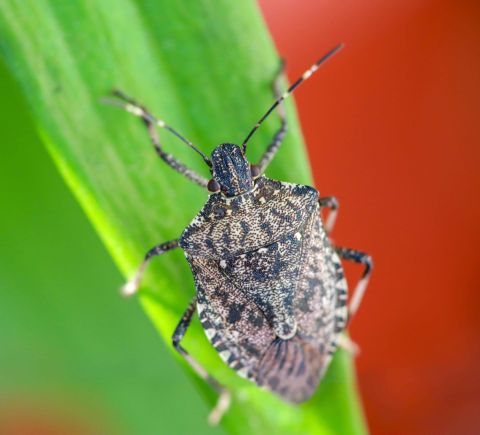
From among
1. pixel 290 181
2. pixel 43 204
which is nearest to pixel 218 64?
pixel 290 181

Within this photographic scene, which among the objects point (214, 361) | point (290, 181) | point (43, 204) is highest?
point (43, 204)

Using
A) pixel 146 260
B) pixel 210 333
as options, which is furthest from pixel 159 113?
pixel 210 333

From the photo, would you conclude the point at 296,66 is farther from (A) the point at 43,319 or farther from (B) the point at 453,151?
(A) the point at 43,319

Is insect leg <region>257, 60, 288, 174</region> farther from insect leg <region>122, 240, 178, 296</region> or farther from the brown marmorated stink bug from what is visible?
insect leg <region>122, 240, 178, 296</region>

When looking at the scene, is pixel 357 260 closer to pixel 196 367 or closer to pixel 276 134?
pixel 276 134

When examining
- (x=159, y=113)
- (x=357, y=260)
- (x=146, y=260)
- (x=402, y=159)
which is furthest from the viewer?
(x=402, y=159)

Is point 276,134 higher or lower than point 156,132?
lower
